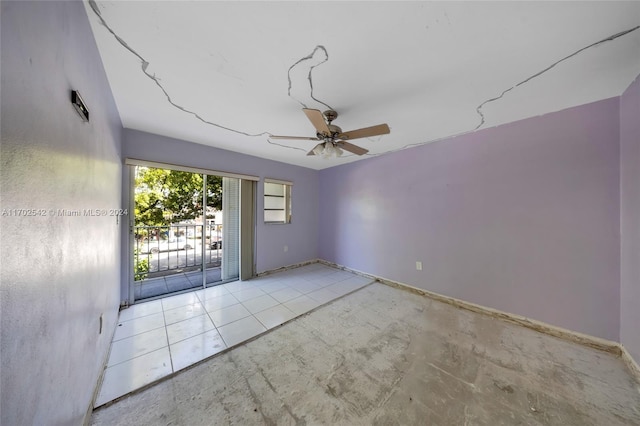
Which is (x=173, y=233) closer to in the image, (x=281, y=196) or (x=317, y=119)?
(x=281, y=196)

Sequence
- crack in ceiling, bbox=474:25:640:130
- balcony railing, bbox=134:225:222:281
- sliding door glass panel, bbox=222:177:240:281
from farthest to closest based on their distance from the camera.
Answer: balcony railing, bbox=134:225:222:281
sliding door glass panel, bbox=222:177:240:281
crack in ceiling, bbox=474:25:640:130

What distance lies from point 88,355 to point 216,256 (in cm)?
396

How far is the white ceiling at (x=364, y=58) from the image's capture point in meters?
1.09

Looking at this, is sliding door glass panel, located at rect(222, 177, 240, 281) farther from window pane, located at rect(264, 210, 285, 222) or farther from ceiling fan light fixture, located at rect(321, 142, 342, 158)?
ceiling fan light fixture, located at rect(321, 142, 342, 158)

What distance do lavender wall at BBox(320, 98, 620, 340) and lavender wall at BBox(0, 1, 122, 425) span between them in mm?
3399

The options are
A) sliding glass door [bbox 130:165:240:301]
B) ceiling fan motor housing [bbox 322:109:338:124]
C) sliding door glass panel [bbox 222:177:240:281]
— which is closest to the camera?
ceiling fan motor housing [bbox 322:109:338:124]

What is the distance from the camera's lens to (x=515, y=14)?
3.59 feet

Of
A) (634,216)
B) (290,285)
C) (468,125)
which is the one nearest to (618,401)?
(634,216)

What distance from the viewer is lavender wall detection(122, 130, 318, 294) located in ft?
8.69

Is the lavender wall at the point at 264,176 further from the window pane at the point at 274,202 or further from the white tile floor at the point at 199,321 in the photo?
the white tile floor at the point at 199,321

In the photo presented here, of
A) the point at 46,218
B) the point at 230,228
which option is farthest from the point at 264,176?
the point at 46,218

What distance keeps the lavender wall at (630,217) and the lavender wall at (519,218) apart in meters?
0.06

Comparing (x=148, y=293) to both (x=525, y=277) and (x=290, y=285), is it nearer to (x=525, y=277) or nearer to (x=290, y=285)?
(x=290, y=285)

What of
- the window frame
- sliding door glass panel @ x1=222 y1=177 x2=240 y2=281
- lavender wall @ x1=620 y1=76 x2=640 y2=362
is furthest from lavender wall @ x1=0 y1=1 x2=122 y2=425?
lavender wall @ x1=620 y1=76 x2=640 y2=362
